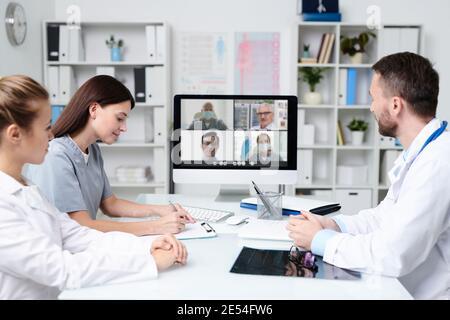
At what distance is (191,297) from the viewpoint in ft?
3.41

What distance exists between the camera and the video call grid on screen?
2178 mm

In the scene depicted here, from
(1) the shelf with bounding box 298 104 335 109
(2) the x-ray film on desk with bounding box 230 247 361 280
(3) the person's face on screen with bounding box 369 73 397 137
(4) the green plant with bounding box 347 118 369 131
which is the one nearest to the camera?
(2) the x-ray film on desk with bounding box 230 247 361 280

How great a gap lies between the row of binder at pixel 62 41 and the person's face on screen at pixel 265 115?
2.07 metres

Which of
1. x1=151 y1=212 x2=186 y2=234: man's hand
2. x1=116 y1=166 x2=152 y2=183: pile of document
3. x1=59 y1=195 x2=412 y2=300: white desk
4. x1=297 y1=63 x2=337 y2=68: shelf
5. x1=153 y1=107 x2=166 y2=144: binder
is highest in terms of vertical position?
x1=297 y1=63 x2=337 y2=68: shelf

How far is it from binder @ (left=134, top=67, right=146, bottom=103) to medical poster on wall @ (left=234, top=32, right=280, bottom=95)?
0.77 m

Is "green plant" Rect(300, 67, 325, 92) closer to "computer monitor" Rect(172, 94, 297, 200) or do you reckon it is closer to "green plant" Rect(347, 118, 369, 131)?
"green plant" Rect(347, 118, 369, 131)

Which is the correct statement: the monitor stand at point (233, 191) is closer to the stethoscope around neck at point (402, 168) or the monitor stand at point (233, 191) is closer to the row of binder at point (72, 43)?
the stethoscope around neck at point (402, 168)

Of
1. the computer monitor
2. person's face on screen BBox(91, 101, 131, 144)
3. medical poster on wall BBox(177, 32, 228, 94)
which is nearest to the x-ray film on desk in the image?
person's face on screen BBox(91, 101, 131, 144)

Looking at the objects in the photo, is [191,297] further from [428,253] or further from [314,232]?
[428,253]

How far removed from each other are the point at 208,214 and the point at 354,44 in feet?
8.24

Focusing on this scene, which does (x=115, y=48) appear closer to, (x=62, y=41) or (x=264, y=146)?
(x=62, y=41)

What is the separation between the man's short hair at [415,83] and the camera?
1404 mm

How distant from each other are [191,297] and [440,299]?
28.0 inches

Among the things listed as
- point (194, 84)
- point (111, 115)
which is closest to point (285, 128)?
point (111, 115)
